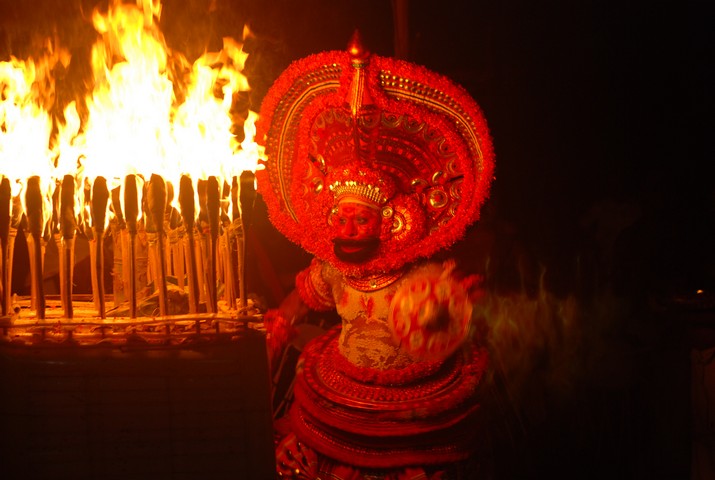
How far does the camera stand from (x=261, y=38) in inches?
165

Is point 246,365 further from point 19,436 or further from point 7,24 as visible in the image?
point 7,24

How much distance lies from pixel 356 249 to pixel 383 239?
17 centimetres

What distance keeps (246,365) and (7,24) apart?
3525 millimetres

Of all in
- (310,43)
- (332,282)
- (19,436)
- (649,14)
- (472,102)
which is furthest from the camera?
(310,43)

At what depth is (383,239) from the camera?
3152 millimetres

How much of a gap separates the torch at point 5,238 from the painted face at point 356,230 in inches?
61.6

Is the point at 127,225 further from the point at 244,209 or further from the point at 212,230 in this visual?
the point at 244,209

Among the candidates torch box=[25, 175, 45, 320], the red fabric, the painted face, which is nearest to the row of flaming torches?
torch box=[25, 175, 45, 320]

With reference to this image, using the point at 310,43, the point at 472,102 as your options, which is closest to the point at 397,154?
the point at 472,102

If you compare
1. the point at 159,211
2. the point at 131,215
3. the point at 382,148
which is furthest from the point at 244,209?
the point at 382,148

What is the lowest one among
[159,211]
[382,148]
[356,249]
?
[356,249]

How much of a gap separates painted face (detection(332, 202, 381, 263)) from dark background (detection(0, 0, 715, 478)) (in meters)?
0.85

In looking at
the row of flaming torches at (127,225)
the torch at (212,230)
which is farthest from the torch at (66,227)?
the torch at (212,230)

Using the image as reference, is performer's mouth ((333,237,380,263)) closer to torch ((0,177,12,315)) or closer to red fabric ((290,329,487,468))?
red fabric ((290,329,487,468))
